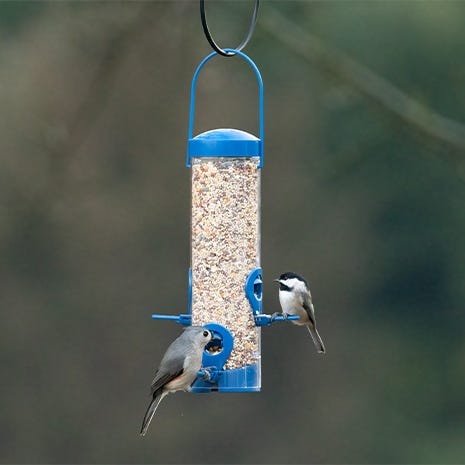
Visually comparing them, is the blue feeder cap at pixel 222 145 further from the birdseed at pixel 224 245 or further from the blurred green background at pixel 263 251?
the blurred green background at pixel 263 251

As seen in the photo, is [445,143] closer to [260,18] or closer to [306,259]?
[260,18]

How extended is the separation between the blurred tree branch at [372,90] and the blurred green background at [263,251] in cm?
182

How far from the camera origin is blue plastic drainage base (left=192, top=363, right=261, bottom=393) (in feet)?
26.2

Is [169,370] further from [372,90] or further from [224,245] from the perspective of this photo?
[372,90]

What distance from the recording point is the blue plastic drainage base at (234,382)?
7973 mm

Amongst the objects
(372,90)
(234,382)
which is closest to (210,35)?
(234,382)

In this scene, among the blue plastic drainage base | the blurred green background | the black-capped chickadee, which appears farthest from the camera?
the blurred green background

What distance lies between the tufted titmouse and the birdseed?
333 mm

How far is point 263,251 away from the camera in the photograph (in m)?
17.2

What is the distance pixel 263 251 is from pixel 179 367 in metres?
9.52

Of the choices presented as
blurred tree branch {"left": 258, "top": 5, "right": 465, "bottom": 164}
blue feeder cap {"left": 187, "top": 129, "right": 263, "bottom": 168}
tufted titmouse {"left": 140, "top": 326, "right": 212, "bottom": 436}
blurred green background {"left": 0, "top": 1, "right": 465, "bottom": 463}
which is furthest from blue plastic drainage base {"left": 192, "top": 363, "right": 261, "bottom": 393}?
blurred green background {"left": 0, "top": 1, "right": 465, "bottom": 463}

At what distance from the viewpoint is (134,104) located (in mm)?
16312

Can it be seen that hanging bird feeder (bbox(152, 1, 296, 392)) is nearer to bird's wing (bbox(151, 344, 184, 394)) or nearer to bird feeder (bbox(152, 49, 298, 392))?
bird feeder (bbox(152, 49, 298, 392))

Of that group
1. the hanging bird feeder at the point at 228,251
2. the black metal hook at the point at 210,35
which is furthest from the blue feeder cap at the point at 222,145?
the black metal hook at the point at 210,35
